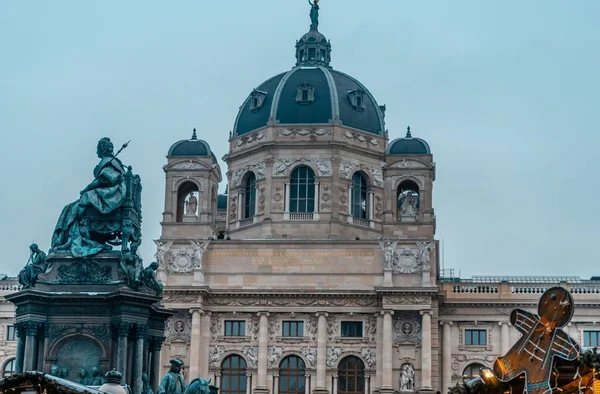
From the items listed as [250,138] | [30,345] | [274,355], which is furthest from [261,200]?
[30,345]

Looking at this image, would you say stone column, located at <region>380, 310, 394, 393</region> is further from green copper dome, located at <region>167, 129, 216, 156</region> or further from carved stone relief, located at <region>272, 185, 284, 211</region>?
green copper dome, located at <region>167, 129, 216, 156</region>

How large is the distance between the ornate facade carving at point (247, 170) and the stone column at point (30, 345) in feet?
196

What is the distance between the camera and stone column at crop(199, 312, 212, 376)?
86.5 meters

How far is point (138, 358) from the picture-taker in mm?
36469

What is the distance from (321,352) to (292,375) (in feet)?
7.86

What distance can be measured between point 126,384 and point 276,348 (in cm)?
5196

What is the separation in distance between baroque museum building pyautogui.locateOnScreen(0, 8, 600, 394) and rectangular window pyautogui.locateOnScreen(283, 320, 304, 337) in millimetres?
63

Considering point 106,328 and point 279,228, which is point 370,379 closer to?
point 279,228

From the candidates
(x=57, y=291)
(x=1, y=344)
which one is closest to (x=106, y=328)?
(x=57, y=291)

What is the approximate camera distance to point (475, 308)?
8906 cm

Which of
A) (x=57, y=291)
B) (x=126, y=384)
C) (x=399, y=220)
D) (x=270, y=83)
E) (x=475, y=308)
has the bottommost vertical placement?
(x=126, y=384)

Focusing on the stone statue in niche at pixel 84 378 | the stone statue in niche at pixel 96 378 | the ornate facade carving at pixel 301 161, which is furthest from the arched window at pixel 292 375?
the stone statue in niche at pixel 96 378

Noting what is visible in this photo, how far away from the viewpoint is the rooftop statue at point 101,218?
37312mm

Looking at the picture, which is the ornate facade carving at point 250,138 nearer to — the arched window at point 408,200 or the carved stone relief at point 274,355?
the arched window at point 408,200
